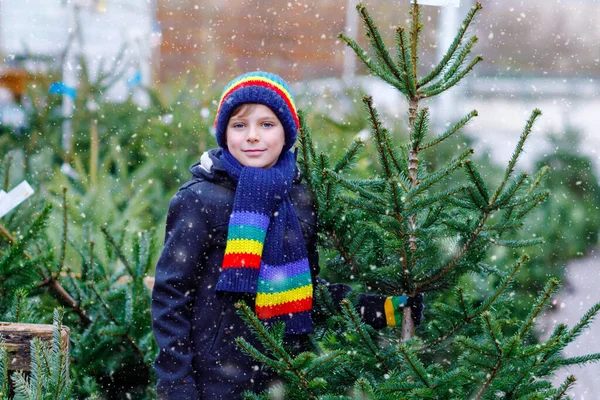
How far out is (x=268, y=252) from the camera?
2.33 m

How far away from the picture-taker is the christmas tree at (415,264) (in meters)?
1.94

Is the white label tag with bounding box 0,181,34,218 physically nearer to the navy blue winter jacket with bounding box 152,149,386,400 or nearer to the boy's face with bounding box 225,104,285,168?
the navy blue winter jacket with bounding box 152,149,386,400

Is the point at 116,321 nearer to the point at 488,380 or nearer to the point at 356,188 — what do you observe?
the point at 356,188

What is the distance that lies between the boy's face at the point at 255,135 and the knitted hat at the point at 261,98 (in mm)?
27

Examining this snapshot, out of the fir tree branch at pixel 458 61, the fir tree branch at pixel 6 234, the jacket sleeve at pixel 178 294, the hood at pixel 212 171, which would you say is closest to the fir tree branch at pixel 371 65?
the fir tree branch at pixel 458 61

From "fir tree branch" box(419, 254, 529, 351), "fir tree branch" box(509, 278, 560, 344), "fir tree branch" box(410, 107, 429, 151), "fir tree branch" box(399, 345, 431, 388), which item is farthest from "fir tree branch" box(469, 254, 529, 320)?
"fir tree branch" box(410, 107, 429, 151)

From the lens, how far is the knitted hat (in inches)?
93.7

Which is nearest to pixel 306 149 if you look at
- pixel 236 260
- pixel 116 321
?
pixel 236 260

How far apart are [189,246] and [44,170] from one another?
59.4 inches

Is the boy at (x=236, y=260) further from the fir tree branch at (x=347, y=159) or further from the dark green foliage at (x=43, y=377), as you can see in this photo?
the dark green foliage at (x=43, y=377)

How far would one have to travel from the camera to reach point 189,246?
234cm

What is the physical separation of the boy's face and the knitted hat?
3 cm

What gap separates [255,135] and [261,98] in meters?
0.12

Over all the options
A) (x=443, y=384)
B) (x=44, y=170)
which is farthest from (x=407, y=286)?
(x=44, y=170)
